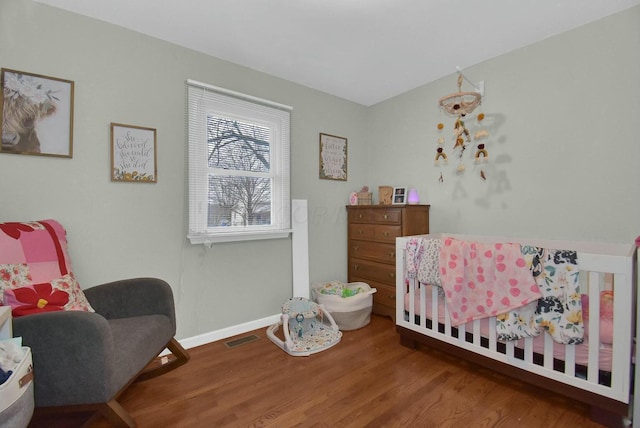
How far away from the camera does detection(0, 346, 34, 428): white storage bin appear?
91 cm

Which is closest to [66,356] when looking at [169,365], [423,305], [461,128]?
[169,365]

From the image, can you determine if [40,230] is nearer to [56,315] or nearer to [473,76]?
[56,315]

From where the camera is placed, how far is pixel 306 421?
57.4 inches

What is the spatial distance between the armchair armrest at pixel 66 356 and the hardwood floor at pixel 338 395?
1.33 ft

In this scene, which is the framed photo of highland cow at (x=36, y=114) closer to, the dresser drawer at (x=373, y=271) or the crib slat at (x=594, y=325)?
the dresser drawer at (x=373, y=271)

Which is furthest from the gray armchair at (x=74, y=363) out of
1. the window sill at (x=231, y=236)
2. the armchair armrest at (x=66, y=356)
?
the window sill at (x=231, y=236)

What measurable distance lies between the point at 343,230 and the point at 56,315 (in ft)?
8.22

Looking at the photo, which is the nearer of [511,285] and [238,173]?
[511,285]

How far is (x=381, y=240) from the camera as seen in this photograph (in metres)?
2.87

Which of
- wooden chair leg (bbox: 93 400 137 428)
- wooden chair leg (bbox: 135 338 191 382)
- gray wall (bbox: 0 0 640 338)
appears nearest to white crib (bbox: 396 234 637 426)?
gray wall (bbox: 0 0 640 338)

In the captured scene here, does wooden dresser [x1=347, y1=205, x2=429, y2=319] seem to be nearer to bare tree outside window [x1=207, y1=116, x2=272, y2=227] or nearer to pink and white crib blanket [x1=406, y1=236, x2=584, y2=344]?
pink and white crib blanket [x1=406, y1=236, x2=584, y2=344]

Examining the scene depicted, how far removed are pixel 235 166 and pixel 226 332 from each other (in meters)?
1.41

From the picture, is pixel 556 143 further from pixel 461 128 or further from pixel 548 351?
pixel 548 351

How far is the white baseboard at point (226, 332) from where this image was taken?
226 centimetres
